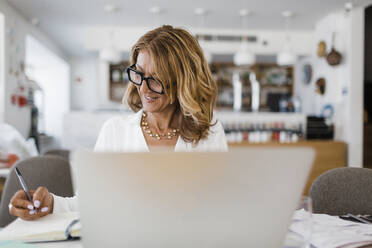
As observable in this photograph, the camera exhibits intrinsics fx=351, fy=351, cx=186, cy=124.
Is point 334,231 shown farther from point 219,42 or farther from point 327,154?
point 219,42

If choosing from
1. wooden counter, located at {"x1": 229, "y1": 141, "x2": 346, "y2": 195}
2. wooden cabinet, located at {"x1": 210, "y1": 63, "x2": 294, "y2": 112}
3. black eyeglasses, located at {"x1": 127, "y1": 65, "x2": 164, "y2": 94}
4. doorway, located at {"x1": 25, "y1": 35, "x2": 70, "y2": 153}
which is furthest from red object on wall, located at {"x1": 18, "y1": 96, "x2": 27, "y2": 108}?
black eyeglasses, located at {"x1": 127, "y1": 65, "x2": 164, "y2": 94}

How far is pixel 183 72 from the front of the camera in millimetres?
1248

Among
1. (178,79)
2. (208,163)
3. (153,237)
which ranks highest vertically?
(178,79)

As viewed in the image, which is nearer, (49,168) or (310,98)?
(49,168)

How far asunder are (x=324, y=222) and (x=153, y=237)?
65 centimetres

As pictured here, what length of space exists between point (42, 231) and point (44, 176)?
2.81 ft

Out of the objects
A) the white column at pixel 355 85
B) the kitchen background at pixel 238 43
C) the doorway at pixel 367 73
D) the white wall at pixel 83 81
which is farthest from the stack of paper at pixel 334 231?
the white wall at pixel 83 81

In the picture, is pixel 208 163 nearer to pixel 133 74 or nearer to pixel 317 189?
pixel 133 74

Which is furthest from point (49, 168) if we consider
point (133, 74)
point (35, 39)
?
point (35, 39)

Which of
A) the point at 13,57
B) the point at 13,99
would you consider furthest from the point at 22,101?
→ the point at 13,57

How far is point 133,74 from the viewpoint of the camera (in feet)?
4.18

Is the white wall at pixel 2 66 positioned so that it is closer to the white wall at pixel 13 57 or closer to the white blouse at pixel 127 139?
the white wall at pixel 13 57

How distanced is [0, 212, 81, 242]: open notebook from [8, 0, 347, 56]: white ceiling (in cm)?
416

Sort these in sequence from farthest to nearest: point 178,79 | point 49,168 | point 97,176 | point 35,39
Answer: point 35,39 < point 49,168 < point 178,79 < point 97,176
